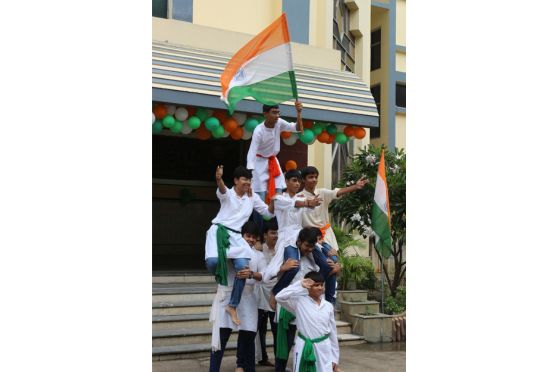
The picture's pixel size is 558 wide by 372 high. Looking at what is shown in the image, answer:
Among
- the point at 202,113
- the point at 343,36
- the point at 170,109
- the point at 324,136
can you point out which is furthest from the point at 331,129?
the point at 343,36

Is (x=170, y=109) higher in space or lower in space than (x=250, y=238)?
higher

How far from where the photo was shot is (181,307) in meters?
8.36

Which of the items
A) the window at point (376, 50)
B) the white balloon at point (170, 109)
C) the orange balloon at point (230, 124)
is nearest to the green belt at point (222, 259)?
the white balloon at point (170, 109)

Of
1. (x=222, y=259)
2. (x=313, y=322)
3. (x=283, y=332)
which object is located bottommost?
(x=283, y=332)

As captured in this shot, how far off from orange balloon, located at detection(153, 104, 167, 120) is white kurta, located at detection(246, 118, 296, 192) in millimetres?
2020

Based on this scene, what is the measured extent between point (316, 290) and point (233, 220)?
123 centimetres

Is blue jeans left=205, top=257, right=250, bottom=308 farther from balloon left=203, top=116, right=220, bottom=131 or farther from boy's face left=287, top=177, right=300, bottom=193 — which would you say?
balloon left=203, top=116, right=220, bottom=131

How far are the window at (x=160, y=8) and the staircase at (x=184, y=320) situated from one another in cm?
439

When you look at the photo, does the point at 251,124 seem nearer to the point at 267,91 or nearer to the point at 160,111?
the point at 160,111

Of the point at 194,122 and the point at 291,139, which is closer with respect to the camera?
the point at 194,122

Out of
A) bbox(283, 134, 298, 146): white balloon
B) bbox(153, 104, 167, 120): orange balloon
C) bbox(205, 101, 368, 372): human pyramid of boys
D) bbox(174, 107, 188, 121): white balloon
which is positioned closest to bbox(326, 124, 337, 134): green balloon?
bbox(283, 134, 298, 146): white balloon

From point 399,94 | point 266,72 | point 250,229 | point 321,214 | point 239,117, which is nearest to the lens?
point 250,229

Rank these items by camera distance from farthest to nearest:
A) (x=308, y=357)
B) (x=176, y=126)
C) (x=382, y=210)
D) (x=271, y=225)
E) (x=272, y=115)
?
(x=176, y=126)
(x=382, y=210)
(x=272, y=115)
(x=271, y=225)
(x=308, y=357)

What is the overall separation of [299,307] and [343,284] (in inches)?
198
